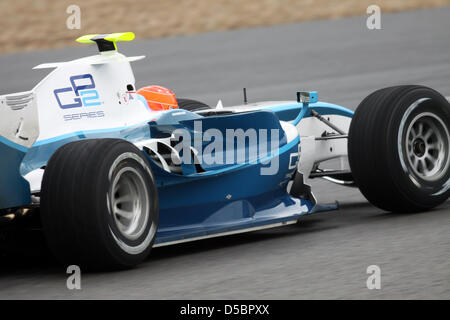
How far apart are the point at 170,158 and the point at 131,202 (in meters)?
0.63

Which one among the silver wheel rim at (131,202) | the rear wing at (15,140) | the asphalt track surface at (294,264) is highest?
the rear wing at (15,140)

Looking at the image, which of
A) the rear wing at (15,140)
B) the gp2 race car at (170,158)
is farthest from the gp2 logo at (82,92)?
the rear wing at (15,140)

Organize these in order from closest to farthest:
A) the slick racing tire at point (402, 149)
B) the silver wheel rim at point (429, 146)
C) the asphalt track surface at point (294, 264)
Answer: the asphalt track surface at point (294, 264)
the slick racing tire at point (402, 149)
the silver wheel rim at point (429, 146)

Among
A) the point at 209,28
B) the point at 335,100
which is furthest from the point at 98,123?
the point at 209,28

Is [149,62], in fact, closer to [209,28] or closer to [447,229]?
[209,28]

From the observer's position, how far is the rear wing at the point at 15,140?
5902 mm

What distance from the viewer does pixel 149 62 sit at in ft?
65.0

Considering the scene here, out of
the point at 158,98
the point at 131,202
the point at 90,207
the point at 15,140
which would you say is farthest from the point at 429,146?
the point at 15,140

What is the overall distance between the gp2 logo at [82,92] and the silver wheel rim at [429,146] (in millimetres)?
2334

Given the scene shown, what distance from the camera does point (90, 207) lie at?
5609 millimetres

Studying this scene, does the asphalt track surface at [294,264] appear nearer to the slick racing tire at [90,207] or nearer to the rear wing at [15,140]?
the slick racing tire at [90,207]

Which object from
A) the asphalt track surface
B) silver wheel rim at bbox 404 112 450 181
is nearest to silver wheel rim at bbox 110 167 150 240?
the asphalt track surface

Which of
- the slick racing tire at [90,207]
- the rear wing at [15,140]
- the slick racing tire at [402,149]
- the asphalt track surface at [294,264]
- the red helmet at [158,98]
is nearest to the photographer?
the asphalt track surface at [294,264]

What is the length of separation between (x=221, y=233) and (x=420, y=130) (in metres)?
1.87
